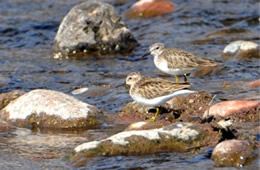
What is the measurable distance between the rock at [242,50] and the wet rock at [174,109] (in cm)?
348

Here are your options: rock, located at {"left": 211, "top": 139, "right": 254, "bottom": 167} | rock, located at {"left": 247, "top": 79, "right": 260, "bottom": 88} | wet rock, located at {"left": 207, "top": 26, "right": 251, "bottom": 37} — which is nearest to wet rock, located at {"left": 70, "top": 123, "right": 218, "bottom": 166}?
rock, located at {"left": 211, "top": 139, "right": 254, "bottom": 167}

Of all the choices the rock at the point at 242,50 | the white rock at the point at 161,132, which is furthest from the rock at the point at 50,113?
the rock at the point at 242,50

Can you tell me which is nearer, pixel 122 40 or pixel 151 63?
pixel 151 63

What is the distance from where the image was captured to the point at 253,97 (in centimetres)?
983

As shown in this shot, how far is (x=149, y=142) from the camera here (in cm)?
778

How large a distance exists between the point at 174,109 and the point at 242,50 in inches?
155

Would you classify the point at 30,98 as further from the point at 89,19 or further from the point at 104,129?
the point at 89,19

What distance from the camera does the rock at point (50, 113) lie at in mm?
9492

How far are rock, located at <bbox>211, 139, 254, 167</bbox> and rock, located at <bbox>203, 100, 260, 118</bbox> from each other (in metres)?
1.61

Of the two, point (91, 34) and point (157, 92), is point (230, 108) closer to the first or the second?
point (157, 92)

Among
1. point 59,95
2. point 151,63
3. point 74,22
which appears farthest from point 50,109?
point 74,22

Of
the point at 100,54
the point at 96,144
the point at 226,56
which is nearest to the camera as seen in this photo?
the point at 96,144

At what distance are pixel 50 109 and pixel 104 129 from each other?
0.82 meters

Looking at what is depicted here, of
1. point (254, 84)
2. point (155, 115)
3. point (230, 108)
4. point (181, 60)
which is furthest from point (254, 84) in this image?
point (155, 115)
